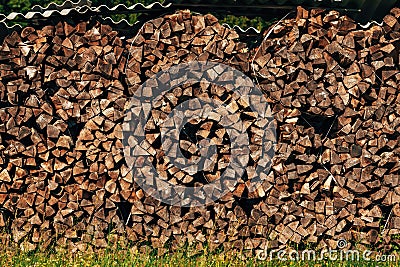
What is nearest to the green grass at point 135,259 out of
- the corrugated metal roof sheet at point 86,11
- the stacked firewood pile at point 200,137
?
the stacked firewood pile at point 200,137

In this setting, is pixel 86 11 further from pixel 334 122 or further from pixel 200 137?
pixel 334 122

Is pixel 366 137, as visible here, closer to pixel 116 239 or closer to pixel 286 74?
pixel 286 74

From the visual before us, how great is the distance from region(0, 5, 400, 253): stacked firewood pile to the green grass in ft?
0.34

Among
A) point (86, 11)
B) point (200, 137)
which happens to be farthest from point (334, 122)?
point (86, 11)

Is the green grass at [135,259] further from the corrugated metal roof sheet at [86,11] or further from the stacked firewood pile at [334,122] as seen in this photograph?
the corrugated metal roof sheet at [86,11]

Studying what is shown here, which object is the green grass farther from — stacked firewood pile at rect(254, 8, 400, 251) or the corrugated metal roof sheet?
the corrugated metal roof sheet

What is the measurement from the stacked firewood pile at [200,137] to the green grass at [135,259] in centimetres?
10

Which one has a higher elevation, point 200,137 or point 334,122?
point 334,122

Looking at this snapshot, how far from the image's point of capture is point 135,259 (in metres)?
5.85

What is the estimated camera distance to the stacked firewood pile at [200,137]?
6.17m

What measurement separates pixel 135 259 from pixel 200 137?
3.61ft

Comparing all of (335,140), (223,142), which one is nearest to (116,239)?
(223,142)

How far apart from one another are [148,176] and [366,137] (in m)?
1.80

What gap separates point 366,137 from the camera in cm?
622
